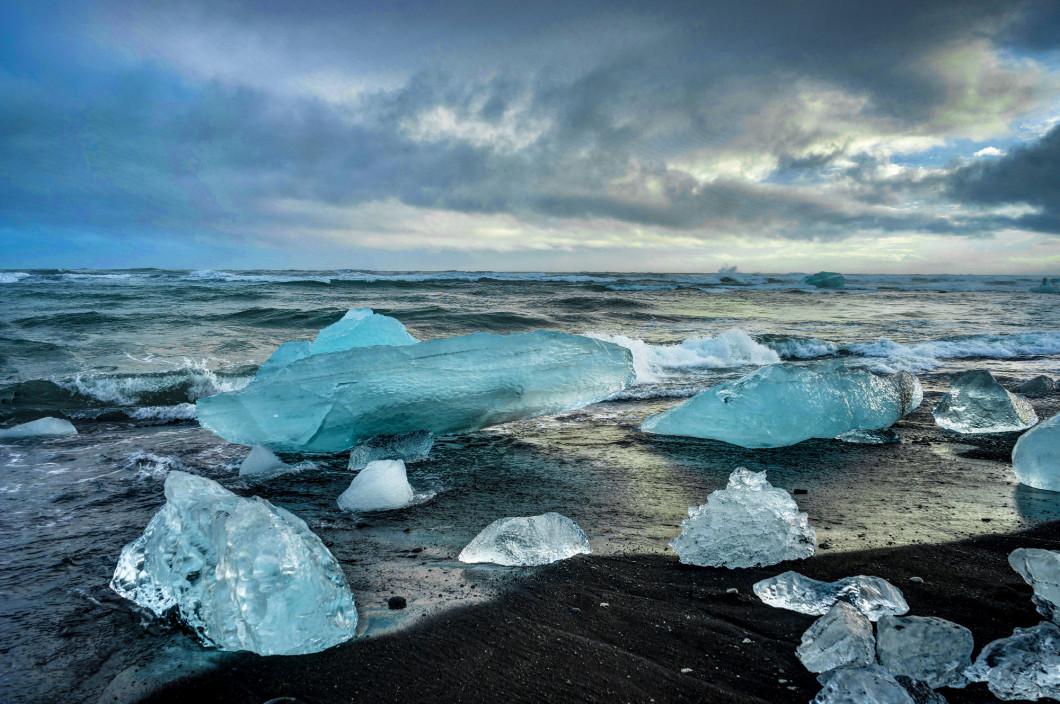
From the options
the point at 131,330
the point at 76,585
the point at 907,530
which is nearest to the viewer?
the point at 76,585

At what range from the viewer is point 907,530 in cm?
223

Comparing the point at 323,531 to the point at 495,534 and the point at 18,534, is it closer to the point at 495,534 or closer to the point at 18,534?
the point at 495,534

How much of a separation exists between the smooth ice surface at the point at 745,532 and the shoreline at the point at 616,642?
46mm

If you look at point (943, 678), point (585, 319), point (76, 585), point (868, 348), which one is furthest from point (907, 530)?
point (585, 319)

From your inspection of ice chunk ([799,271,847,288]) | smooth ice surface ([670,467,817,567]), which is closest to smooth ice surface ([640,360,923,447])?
smooth ice surface ([670,467,817,567])

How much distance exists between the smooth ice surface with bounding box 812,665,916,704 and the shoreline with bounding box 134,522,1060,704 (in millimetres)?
72

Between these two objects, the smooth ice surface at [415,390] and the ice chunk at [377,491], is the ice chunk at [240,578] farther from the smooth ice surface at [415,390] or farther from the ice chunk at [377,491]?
the smooth ice surface at [415,390]

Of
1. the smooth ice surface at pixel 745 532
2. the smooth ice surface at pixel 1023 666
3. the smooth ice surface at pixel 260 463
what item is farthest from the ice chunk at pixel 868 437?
the smooth ice surface at pixel 260 463

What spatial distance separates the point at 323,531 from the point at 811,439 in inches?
118

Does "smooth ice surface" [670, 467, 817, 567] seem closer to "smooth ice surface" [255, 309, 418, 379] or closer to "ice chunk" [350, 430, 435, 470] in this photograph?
"ice chunk" [350, 430, 435, 470]

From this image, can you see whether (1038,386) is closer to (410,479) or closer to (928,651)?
(928,651)

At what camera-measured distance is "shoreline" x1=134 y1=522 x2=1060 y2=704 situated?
4.37 feet

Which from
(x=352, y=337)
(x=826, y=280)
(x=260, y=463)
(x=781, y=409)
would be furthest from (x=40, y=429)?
(x=826, y=280)

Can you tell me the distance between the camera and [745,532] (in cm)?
199
